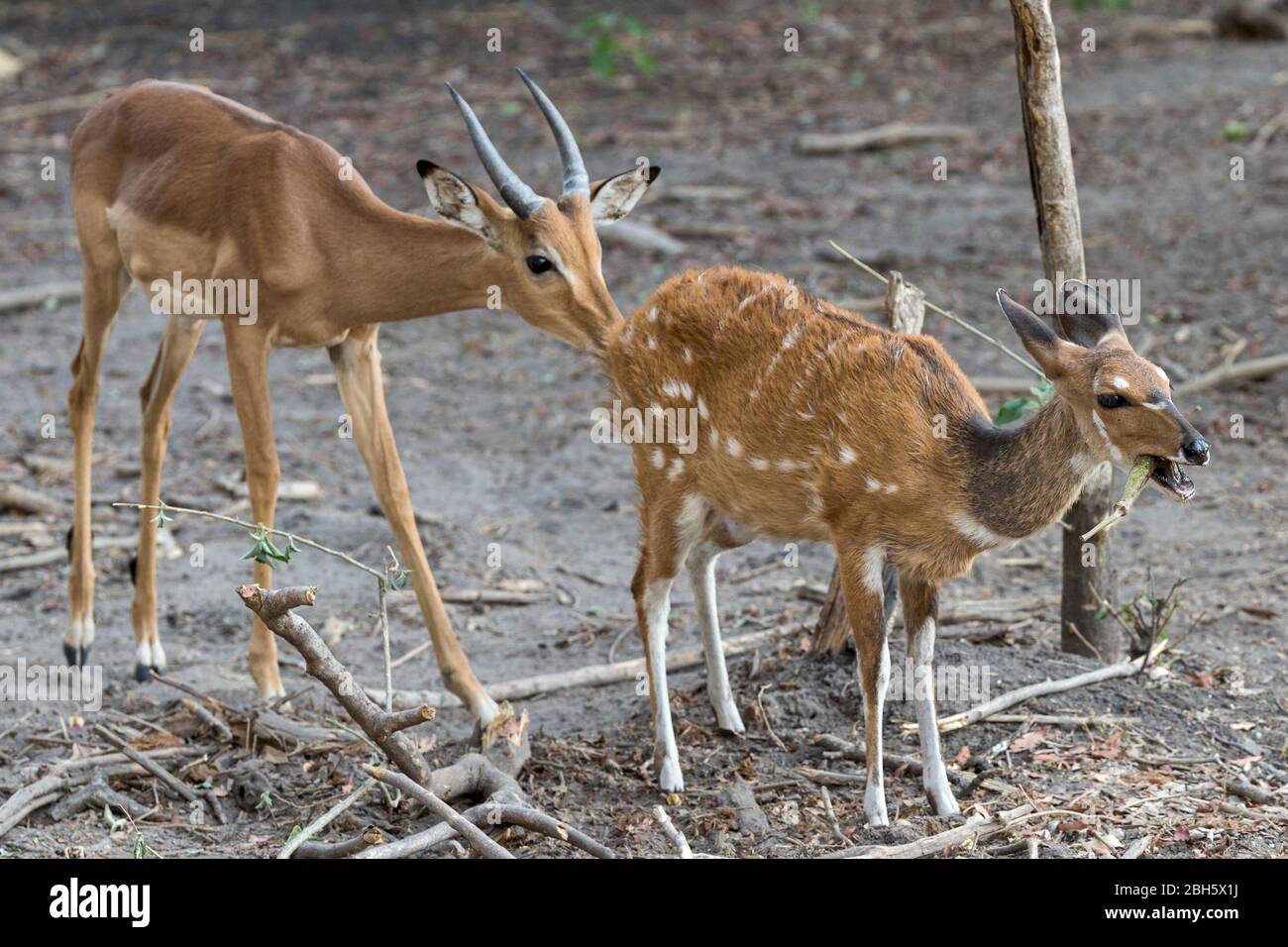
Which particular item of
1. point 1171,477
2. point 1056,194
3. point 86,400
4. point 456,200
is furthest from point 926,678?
point 86,400

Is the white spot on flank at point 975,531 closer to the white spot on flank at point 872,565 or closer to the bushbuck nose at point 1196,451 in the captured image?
the white spot on flank at point 872,565

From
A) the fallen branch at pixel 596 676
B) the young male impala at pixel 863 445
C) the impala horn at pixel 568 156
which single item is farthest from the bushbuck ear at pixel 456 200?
the fallen branch at pixel 596 676

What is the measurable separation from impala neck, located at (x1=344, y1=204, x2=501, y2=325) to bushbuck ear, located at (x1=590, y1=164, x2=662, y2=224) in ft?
1.71

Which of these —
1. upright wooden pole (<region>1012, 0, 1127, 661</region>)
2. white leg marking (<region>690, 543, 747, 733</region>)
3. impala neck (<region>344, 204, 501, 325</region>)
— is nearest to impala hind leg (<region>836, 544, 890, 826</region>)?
white leg marking (<region>690, 543, 747, 733</region>)

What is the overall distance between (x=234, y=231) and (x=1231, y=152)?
32.4 ft

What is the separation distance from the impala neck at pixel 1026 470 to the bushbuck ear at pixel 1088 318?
28 centimetres

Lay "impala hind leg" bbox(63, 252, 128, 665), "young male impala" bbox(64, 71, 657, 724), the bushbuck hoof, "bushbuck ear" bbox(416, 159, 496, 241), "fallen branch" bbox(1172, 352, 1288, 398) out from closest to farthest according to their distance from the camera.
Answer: the bushbuck hoof, "bushbuck ear" bbox(416, 159, 496, 241), "young male impala" bbox(64, 71, 657, 724), "impala hind leg" bbox(63, 252, 128, 665), "fallen branch" bbox(1172, 352, 1288, 398)

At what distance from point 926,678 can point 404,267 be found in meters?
2.63

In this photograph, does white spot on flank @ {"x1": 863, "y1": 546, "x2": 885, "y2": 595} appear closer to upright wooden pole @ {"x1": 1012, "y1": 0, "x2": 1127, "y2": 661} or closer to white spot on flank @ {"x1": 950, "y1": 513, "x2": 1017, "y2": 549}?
white spot on flank @ {"x1": 950, "y1": 513, "x2": 1017, "y2": 549}

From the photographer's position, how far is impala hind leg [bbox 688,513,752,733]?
609 cm

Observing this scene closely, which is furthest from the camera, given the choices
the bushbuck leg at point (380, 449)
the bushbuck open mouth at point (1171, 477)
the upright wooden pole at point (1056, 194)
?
the bushbuck leg at point (380, 449)

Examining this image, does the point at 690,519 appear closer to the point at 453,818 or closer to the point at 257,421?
the point at 453,818

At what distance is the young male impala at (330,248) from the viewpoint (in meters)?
6.20
